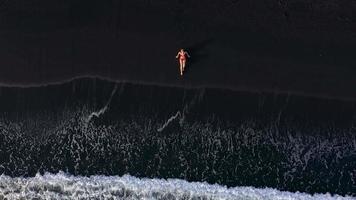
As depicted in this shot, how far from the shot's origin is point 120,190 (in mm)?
5492

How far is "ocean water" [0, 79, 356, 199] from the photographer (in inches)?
212

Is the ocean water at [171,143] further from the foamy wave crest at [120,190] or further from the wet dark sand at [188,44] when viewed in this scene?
the wet dark sand at [188,44]

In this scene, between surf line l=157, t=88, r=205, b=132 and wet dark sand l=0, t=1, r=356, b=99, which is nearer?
wet dark sand l=0, t=1, r=356, b=99

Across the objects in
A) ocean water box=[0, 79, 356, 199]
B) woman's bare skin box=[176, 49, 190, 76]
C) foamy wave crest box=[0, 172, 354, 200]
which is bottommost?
foamy wave crest box=[0, 172, 354, 200]

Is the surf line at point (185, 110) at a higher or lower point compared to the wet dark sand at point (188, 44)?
lower

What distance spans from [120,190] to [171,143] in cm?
72

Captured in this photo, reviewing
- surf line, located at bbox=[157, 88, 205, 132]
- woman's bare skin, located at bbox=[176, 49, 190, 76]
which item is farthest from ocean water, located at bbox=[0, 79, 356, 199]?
woman's bare skin, located at bbox=[176, 49, 190, 76]

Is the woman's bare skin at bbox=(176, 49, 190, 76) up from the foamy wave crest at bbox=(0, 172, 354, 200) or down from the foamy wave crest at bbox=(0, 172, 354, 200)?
up

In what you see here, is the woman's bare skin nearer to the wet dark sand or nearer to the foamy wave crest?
the wet dark sand

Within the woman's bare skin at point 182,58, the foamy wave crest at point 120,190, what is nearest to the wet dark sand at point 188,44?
the woman's bare skin at point 182,58

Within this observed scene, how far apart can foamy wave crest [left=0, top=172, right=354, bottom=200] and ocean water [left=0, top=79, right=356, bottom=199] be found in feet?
0.03

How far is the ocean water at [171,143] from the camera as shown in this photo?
538cm

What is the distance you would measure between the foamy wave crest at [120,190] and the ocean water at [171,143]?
1 cm

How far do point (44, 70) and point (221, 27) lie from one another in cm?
189
